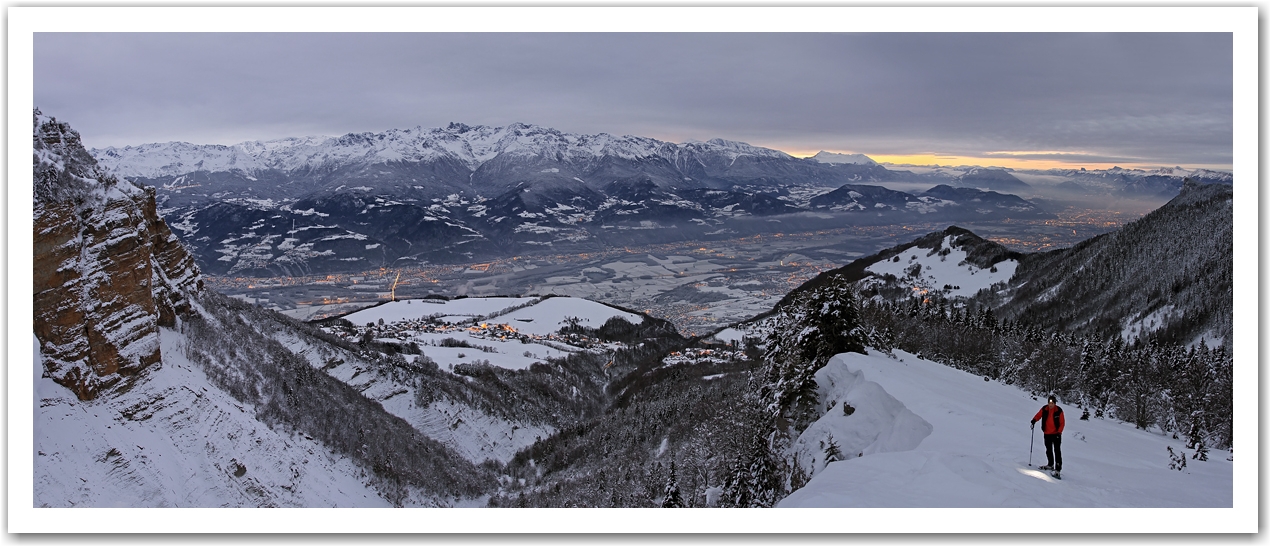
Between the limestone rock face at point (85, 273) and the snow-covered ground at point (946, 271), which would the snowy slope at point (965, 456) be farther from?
the snow-covered ground at point (946, 271)

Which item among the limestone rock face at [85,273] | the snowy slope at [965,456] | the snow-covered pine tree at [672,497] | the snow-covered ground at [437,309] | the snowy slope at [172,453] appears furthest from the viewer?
the snow-covered ground at [437,309]

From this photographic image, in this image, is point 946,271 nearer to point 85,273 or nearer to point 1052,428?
point 1052,428

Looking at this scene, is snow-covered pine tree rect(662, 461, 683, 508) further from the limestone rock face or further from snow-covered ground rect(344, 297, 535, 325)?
snow-covered ground rect(344, 297, 535, 325)

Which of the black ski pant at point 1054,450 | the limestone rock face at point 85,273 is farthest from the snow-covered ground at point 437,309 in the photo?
the black ski pant at point 1054,450

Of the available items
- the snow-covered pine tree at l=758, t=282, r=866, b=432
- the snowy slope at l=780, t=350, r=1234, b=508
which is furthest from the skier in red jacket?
the snow-covered pine tree at l=758, t=282, r=866, b=432

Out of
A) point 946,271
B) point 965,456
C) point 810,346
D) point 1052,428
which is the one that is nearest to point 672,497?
point 965,456
